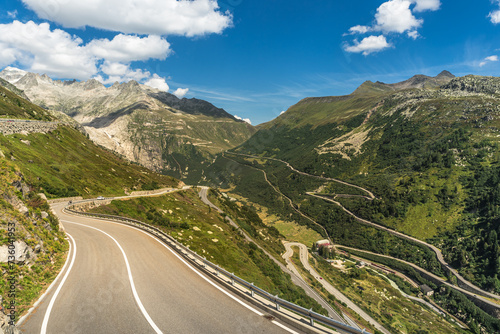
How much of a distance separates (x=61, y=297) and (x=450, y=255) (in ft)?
478

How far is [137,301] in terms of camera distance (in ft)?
48.8

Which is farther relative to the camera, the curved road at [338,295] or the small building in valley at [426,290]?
the small building in valley at [426,290]

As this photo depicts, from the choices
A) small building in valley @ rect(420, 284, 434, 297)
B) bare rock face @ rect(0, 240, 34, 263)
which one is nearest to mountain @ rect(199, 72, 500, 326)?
small building in valley @ rect(420, 284, 434, 297)

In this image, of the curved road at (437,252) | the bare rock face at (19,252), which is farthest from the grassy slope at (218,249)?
the curved road at (437,252)

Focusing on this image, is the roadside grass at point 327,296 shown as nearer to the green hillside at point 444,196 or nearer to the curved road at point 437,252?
the curved road at point 437,252

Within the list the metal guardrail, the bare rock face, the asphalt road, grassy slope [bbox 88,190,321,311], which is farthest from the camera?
grassy slope [bbox 88,190,321,311]

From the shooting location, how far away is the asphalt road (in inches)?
473

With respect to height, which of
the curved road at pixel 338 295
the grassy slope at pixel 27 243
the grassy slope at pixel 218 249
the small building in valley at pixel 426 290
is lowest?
the small building in valley at pixel 426 290

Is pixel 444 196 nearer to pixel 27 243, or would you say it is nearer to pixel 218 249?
pixel 218 249

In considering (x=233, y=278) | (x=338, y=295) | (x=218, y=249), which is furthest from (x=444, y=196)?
(x=233, y=278)

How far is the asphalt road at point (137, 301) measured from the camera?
12.0 metres

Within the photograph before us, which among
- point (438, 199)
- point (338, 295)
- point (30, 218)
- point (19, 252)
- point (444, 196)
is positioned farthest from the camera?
point (438, 199)

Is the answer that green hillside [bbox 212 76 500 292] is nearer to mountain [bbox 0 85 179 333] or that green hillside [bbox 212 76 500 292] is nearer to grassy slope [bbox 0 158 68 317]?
grassy slope [bbox 0 158 68 317]

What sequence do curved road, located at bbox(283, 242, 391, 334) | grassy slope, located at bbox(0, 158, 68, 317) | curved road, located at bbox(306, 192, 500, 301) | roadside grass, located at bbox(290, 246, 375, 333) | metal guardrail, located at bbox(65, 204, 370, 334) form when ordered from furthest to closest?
1. curved road, located at bbox(306, 192, 500, 301)
2. curved road, located at bbox(283, 242, 391, 334)
3. roadside grass, located at bbox(290, 246, 375, 333)
4. grassy slope, located at bbox(0, 158, 68, 317)
5. metal guardrail, located at bbox(65, 204, 370, 334)
